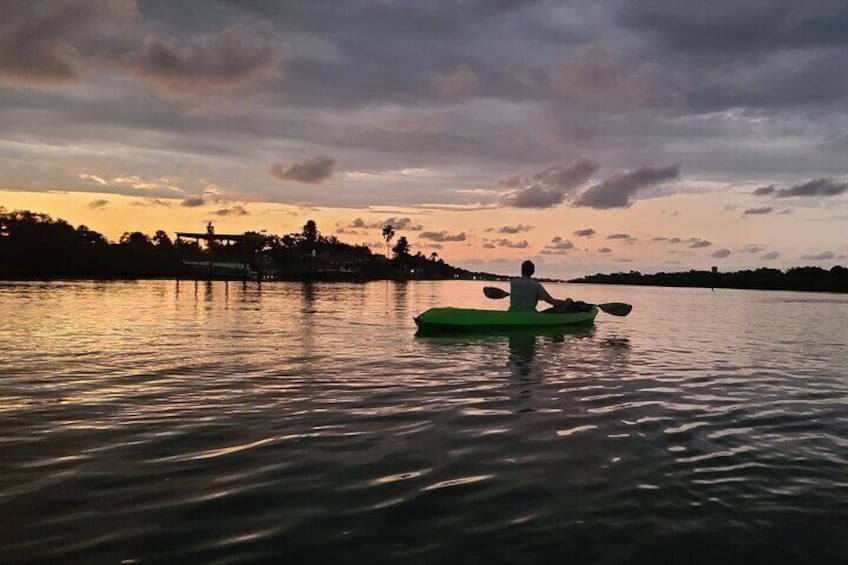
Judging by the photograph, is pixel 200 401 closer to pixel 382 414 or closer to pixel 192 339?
pixel 382 414

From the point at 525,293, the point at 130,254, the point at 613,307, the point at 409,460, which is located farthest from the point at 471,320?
the point at 130,254

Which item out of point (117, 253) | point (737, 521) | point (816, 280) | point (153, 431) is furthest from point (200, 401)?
point (816, 280)

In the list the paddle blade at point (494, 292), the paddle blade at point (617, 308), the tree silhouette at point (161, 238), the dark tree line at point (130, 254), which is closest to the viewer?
the paddle blade at point (494, 292)

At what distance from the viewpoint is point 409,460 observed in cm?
589

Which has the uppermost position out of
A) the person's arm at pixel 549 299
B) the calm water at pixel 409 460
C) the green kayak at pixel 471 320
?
the person's arm at pixel 549 299

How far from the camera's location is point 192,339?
1593 centimetres

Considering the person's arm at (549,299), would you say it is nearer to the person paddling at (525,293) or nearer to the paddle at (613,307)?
the person paddling at (525,293)

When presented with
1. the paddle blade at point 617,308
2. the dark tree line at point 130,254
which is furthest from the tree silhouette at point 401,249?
the paddle blade at point 617,308

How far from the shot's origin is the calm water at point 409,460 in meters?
4.08

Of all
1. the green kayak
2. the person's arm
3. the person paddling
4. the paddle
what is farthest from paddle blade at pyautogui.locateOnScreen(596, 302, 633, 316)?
the green kayak

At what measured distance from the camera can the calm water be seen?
13.4 feet

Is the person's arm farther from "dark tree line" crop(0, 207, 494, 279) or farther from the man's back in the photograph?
"dark tree line" crop(0, 207, 494, 279)

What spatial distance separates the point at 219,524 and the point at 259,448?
77.0 inches

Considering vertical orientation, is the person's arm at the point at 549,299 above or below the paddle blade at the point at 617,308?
above
